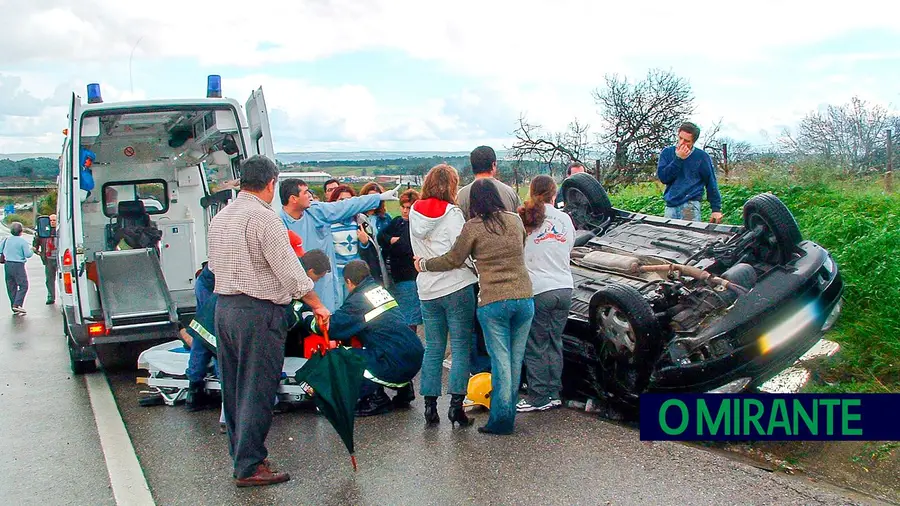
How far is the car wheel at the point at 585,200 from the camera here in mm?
7930

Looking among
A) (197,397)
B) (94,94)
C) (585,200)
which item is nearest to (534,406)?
(585,200)

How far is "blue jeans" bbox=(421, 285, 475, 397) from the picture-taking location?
608 centimetres

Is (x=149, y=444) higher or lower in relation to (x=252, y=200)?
lower

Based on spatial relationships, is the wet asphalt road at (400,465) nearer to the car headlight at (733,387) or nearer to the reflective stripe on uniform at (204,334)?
the car headlight at (733,387)

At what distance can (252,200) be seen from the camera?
5215mm

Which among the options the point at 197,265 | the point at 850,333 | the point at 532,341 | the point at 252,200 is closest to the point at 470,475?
the point at 532,341

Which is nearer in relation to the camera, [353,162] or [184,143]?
[184,143]

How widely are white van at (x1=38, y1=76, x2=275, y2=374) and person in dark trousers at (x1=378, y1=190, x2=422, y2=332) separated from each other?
1.37 m

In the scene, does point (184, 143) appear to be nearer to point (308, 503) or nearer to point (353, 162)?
point (353, 162)

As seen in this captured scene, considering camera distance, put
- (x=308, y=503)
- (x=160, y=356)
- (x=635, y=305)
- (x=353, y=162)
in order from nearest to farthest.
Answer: (x=308, y=503) < (x=635, y=305) < (x=160, y=356) < (x=353, y=162)

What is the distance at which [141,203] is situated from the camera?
10711 mm

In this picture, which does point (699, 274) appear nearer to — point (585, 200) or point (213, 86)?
point (585, 200)

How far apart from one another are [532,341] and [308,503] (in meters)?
2.13

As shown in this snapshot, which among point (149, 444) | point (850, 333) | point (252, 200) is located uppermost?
point (252, 200)
